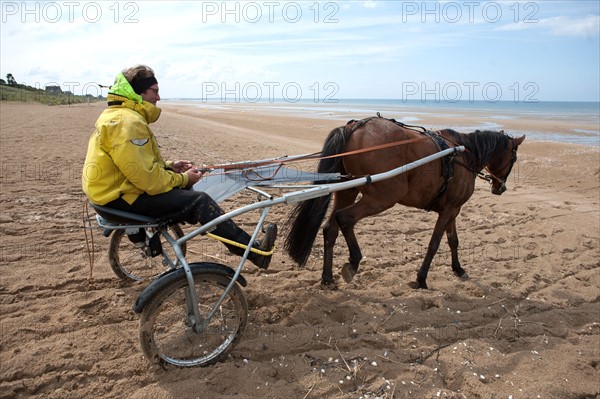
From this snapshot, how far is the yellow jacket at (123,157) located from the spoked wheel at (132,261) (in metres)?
1.12

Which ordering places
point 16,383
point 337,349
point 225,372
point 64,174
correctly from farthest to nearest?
point 64,174 < point 337,349 < point 225,372 < point 16,383

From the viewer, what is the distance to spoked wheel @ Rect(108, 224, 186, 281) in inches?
164

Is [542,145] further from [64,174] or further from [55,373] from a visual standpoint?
[55,373]

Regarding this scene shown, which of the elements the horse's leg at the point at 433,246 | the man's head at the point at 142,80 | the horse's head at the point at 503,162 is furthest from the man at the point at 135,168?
the horse's head at the point at 503,162

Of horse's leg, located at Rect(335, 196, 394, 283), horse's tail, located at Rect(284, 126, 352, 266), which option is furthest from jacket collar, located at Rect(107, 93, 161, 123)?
horse's leg, located at Rect(335, 196, 394, 283)

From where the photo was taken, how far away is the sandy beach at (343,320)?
117 inches

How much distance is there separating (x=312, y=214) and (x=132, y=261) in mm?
2067

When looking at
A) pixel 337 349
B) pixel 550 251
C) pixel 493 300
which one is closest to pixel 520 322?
pixel 493 300

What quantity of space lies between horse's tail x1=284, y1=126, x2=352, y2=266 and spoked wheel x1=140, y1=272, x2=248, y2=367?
1.16 m

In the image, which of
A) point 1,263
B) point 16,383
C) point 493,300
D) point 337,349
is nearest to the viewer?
point 16,383

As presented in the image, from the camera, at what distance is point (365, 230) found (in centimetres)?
645

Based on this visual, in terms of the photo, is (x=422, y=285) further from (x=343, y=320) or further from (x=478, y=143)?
(x=478, y=143)

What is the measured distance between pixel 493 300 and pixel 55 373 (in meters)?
4.21

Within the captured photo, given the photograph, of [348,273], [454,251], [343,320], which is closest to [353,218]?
[348,273]
